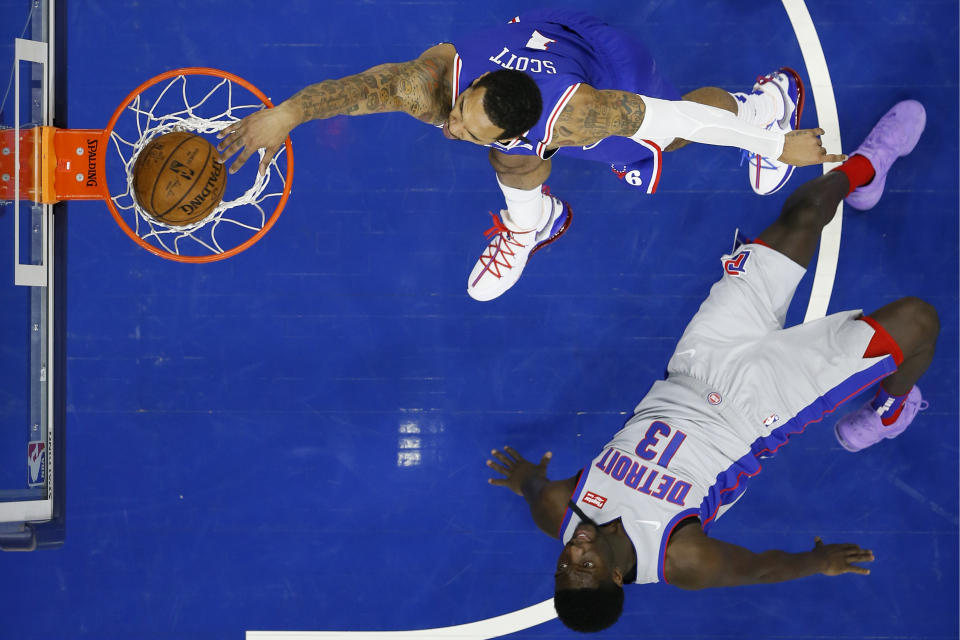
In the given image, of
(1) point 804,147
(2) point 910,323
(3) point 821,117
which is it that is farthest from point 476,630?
(3) point 821,117

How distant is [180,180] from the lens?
2.91 m

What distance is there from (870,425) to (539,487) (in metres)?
1.75

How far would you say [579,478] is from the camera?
2986 millimetres

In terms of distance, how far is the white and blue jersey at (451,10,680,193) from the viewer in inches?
101

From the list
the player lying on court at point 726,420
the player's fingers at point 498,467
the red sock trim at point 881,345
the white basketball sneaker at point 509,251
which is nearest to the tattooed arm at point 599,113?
the white basketball sneaker at point 509,251

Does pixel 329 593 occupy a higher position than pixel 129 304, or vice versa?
pixel 129 304

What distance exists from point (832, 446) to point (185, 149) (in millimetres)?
3504

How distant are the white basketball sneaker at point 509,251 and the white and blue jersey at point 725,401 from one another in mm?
876

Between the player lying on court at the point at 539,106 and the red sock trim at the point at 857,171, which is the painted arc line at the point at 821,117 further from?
the player lying on court at the point at 539,106

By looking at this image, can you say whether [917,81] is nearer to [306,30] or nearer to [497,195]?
[497,195]

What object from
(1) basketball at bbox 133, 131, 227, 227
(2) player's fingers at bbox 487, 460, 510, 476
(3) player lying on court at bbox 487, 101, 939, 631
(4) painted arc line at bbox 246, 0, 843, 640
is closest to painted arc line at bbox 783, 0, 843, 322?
(4) painted arc line at bbox 246, 0, 843, 640

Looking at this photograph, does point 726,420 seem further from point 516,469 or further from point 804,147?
point 804,147

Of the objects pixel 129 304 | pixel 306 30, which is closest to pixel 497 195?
pixel 306 30

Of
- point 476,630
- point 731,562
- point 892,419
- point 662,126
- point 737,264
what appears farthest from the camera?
point 476,630
